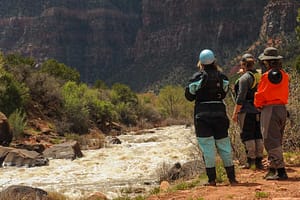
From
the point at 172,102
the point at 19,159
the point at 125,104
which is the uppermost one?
the point at 125,104

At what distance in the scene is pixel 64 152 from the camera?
65.9ft

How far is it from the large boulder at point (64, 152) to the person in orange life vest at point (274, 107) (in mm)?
13726

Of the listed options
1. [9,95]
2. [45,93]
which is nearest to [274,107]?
[9,95]

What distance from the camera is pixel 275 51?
725 centimetres

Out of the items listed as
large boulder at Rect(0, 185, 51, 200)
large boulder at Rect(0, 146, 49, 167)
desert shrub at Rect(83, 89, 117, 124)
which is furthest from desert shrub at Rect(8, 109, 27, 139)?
large boulder at Rect(0, 185, 51, 200)

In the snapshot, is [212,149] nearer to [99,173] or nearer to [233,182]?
[233,182]

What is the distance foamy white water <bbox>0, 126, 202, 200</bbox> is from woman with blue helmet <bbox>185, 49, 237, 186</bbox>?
3022 mm

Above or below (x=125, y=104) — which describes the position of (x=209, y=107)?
above

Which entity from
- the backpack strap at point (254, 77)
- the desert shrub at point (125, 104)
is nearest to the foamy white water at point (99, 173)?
the backpack strap at point (254, 77)

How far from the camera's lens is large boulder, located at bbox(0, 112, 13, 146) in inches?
838

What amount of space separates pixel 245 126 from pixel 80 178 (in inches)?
312

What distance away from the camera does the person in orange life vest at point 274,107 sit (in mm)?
7078

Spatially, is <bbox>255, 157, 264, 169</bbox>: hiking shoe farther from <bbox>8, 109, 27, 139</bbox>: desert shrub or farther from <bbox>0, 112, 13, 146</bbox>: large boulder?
<bbox>8, 109, 27, 139</bbox>: desert shrub

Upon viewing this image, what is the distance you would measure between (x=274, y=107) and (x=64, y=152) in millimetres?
14605
